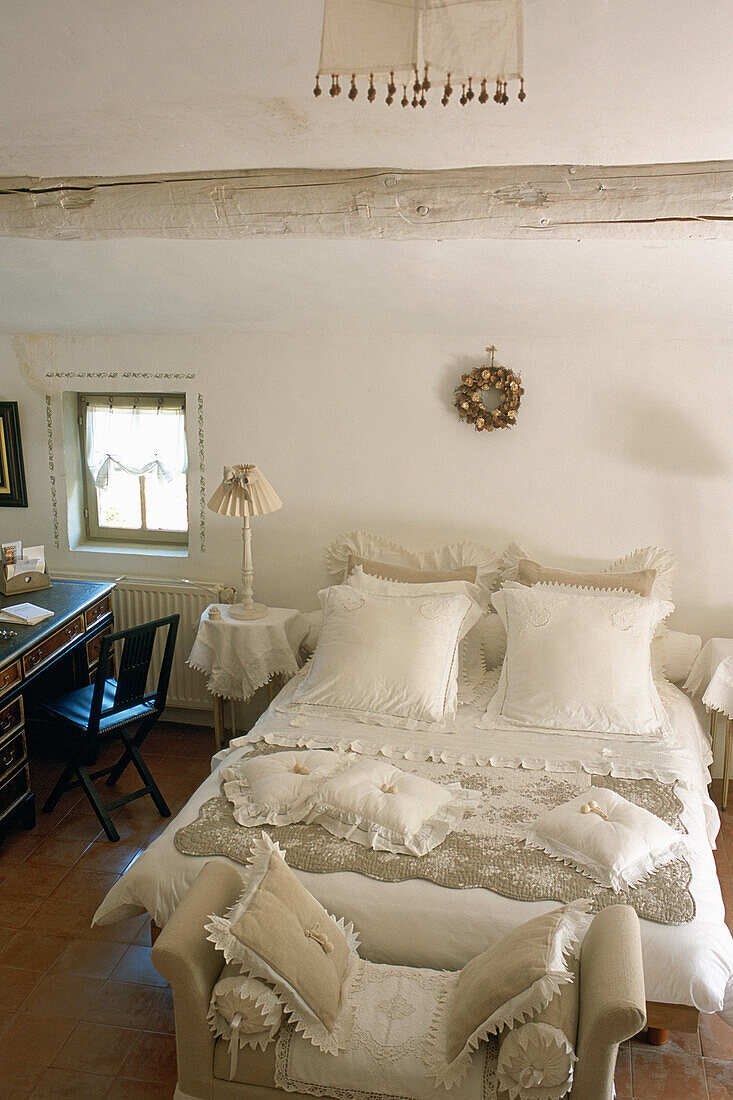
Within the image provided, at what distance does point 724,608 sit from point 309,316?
7.66ft

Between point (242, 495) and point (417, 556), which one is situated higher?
point (242, 495)

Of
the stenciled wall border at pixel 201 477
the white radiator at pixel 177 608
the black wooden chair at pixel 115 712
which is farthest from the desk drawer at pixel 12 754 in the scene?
the stenciled wall border at pixel 201 477

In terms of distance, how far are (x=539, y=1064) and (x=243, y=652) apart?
231 cm

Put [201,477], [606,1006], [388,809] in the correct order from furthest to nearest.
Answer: [201,477]
[388,809]
[606,1006]

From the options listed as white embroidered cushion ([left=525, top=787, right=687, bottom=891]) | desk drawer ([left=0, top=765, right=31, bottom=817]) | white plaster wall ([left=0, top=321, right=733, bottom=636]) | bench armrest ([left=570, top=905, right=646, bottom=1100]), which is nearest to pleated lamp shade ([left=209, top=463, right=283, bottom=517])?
white plaster wall ([left=0, top=321, right=733, bottom=636])

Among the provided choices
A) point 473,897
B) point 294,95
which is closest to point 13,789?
point 473,897

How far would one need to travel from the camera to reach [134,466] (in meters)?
4.45

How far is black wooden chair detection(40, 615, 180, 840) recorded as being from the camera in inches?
130

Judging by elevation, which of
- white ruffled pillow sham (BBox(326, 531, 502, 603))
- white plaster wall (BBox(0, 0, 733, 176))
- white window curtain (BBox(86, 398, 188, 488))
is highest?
white plaster wall (BBox(0, 0, 733, 176))

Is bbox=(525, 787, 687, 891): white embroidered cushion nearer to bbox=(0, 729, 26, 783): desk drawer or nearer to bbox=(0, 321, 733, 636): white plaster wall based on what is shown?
bbox=(0, 321, 733, 636): white plaster wall

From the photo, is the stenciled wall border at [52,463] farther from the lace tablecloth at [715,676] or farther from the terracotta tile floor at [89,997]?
the lace tablecloth at [715,676]

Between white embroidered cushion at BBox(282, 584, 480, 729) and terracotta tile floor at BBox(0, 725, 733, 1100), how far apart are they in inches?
39.1

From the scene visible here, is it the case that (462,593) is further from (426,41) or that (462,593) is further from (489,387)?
(426,41)

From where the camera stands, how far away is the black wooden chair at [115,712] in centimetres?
331
